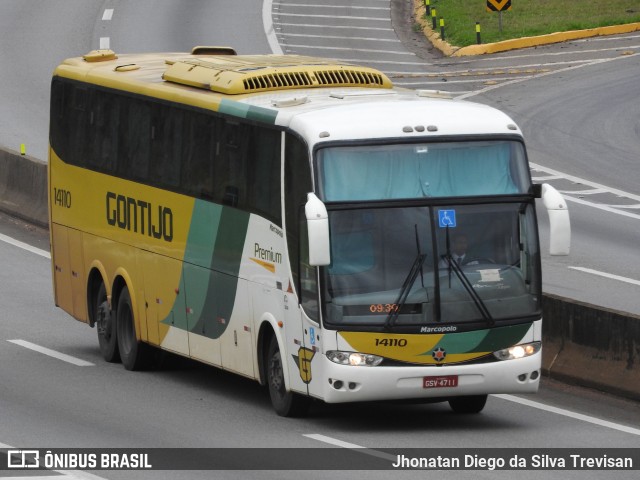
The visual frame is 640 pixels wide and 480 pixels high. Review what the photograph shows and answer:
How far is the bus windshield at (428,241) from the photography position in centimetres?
1492

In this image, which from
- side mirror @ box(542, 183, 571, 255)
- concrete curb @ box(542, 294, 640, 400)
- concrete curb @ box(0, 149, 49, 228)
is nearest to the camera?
side mirror @ box(542, 183, 571, 255)

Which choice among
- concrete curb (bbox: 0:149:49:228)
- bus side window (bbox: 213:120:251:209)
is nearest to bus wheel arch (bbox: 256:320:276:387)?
bus side window (bbox: 213:120:251:209)

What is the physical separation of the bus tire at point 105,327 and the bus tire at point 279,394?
4127mm

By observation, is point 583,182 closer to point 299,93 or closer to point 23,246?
point 23,246

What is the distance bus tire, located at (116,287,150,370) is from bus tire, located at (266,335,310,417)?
3408mm

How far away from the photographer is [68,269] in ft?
70.3

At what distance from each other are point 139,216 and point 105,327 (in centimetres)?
188

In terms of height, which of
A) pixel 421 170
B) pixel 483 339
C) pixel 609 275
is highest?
pixel 421 170

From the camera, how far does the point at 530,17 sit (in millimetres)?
50000

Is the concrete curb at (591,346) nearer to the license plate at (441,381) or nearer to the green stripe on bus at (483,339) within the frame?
the green stripe on bus at (483,339)

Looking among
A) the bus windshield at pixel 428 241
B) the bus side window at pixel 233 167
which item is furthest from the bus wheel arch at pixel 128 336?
the bus windshield at pixel 428 241

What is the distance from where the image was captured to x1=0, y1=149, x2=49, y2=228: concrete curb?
2972 cm

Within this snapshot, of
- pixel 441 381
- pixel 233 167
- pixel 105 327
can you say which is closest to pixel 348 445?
pixel 441 381

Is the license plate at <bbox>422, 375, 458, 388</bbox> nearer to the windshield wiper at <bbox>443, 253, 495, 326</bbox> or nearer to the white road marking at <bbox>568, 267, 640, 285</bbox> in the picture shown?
the windshield wiper at <bbox>443, 253, 495, 326</bbox>
